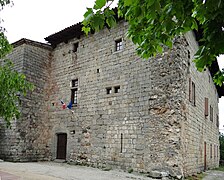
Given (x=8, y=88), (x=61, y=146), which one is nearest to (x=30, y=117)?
(x=61, y=146)

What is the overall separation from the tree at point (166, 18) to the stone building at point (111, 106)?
6.61 m

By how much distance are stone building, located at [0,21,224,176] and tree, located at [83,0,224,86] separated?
661 cm

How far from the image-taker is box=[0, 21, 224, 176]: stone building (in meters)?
9.45

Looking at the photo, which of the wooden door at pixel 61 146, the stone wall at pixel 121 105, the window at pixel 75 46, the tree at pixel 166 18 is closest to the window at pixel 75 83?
the stone wall at pixel 121 105

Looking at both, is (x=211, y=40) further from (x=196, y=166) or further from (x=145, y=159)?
(x=196, y=166)

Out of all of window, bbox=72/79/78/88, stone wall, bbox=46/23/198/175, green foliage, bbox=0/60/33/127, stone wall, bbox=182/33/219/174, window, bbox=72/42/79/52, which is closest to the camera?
green foliage, bbox=0/60/33/127

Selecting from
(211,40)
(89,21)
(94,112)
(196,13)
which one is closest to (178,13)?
(196,13)

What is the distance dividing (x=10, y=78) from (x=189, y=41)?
8143 millimetres

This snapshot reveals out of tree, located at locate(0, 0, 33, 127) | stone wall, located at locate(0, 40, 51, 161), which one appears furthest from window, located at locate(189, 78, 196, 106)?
stone wall, located at locate(0, 40, 51, 161)

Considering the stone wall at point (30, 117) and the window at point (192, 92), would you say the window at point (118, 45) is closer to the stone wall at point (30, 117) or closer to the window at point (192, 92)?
the window at point (192, 92)

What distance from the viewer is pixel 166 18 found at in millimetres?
2465

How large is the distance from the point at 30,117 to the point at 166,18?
12.2 m

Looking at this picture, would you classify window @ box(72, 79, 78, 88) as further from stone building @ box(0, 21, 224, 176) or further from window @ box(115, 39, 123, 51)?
window @ box(115, 39, 123, 51)

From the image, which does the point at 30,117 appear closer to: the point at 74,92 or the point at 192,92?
the point at 74,92
